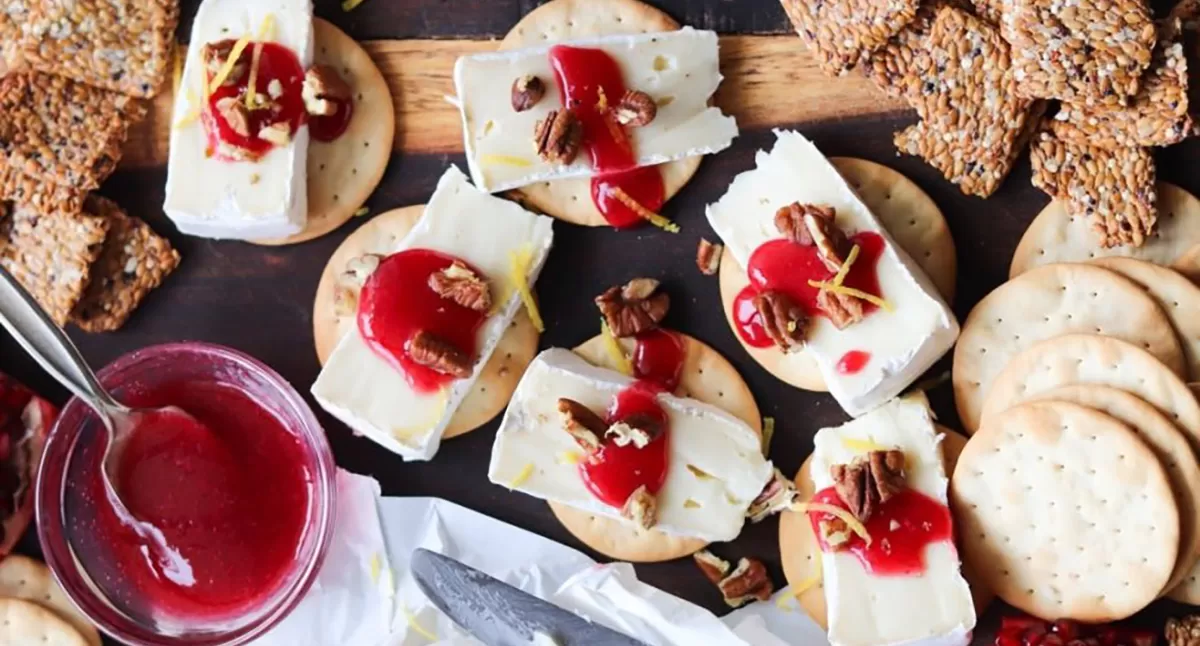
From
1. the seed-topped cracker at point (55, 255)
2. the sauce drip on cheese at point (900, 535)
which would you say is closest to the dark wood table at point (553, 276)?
the seed-topped cracker at point (55, 255)

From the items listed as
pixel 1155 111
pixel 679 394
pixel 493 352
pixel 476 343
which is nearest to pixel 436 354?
pixel 476 343

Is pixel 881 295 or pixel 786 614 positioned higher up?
pixel 881 295

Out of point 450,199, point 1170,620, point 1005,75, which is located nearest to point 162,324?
point 450,199

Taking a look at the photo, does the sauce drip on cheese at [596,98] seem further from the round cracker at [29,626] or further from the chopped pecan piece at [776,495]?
the round cracker at [29,626]

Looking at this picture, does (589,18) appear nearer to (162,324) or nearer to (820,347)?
(820,347)

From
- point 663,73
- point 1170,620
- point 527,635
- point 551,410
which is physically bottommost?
point 1170,620

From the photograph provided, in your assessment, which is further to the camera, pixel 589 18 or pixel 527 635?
pixel 589 18

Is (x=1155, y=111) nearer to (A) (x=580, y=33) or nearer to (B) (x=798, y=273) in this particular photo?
(B) (x=798, y=273)

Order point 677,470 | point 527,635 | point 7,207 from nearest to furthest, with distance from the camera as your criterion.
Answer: point 527,635, point 677,470, point 7,207

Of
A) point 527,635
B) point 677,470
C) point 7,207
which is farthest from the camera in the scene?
point 7,207
